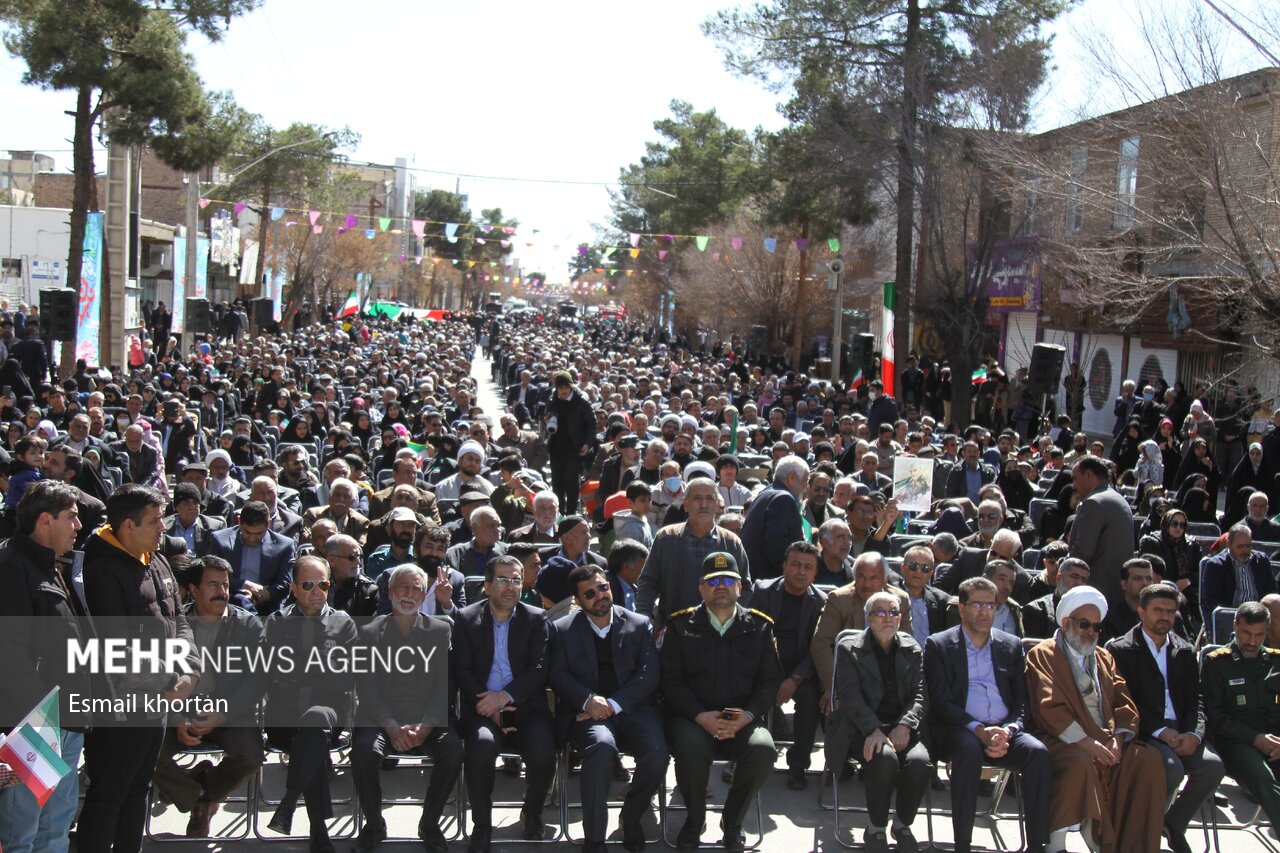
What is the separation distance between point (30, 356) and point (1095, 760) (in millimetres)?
17726

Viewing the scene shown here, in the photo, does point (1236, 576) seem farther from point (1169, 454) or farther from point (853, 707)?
point (1169, 454)

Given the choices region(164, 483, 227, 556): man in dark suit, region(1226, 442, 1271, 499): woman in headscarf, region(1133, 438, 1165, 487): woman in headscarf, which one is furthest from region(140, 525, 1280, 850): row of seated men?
region(1133, 438, 1165, 487): woman in headscarf

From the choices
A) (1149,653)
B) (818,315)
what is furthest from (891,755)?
(818,315)

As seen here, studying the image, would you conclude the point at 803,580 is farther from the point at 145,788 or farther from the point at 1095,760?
the point at 145,788

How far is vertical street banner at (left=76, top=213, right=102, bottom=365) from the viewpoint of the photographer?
2402 centimetres

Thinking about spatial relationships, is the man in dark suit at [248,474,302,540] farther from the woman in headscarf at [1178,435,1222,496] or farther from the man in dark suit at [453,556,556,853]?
the woman in headscarf at [1178,435,1222,496]

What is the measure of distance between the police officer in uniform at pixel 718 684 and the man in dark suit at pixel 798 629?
20.4 inches

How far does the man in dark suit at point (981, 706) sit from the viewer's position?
22.1 ft

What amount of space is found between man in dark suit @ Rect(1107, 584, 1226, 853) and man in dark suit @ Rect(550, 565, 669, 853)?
8.43 feet

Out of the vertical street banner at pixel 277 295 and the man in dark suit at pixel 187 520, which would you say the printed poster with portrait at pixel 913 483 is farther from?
the vertical street banner at pixel 277 295

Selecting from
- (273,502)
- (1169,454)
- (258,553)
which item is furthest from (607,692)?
(1169,454)

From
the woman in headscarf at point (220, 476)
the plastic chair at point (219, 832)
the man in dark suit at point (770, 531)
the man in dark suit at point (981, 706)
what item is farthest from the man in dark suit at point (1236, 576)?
the woman in headscarf at point (220, 476)

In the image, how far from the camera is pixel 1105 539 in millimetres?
9055

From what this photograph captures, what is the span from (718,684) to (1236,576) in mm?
5001
